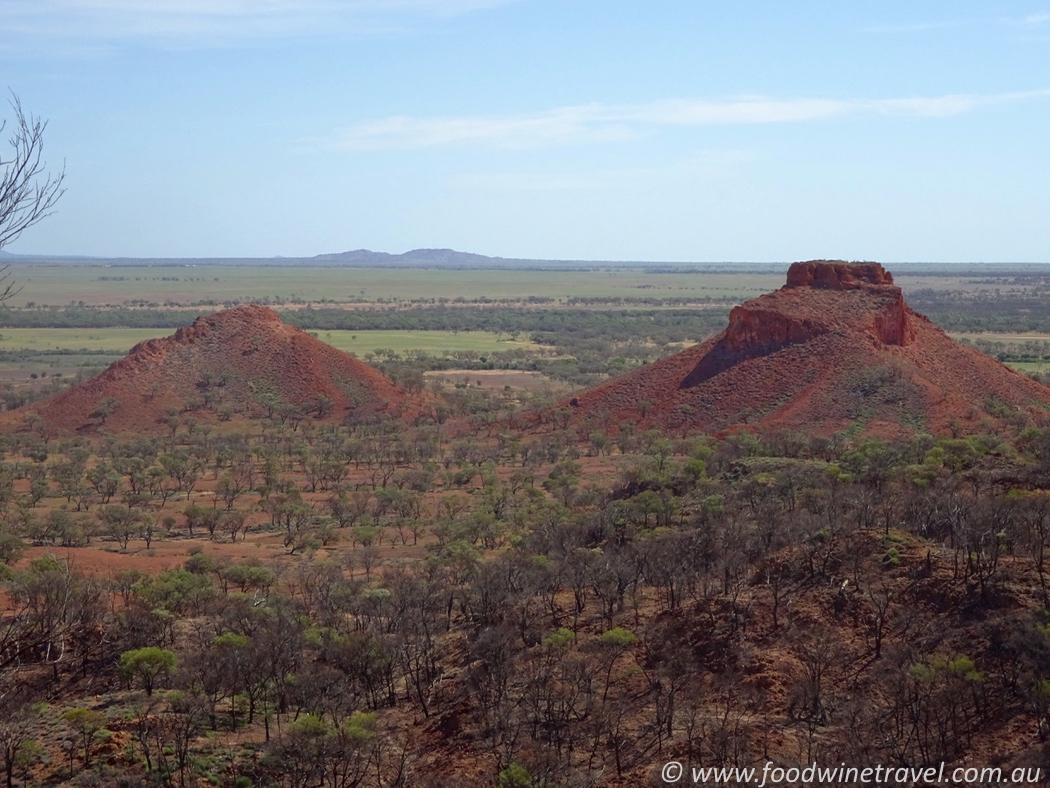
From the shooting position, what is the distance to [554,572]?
79.9ft

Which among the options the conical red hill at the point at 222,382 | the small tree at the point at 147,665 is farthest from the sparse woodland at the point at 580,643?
the conical red hill at the point at 222,382

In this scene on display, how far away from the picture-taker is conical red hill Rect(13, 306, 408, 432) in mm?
62312

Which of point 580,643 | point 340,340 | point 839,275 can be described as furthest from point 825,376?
point 340,340

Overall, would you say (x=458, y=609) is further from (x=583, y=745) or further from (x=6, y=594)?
(x=6, y=594)

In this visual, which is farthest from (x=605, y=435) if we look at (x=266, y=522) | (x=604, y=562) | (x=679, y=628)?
(x=679, y=628)

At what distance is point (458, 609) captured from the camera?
961 inches

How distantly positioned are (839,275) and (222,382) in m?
36.1

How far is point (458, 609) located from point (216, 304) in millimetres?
148417

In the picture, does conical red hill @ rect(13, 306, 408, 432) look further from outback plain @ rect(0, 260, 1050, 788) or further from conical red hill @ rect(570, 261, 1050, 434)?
conical red hill @ rect(570, 261, 1050, 434)

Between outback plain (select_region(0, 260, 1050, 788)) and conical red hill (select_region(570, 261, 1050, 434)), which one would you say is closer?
outback plain (select_region(0, 260, 1050, 788))

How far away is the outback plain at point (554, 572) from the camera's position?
16.5m

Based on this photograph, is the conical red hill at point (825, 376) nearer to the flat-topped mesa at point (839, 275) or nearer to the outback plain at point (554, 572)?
the flat-topped mesa at point (839, 275)

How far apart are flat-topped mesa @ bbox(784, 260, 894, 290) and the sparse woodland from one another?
24.6m

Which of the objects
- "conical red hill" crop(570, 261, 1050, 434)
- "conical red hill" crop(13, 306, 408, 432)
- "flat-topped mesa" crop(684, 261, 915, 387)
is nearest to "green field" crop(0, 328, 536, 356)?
"conical red hill" crop(13, 306, 408, 432)
